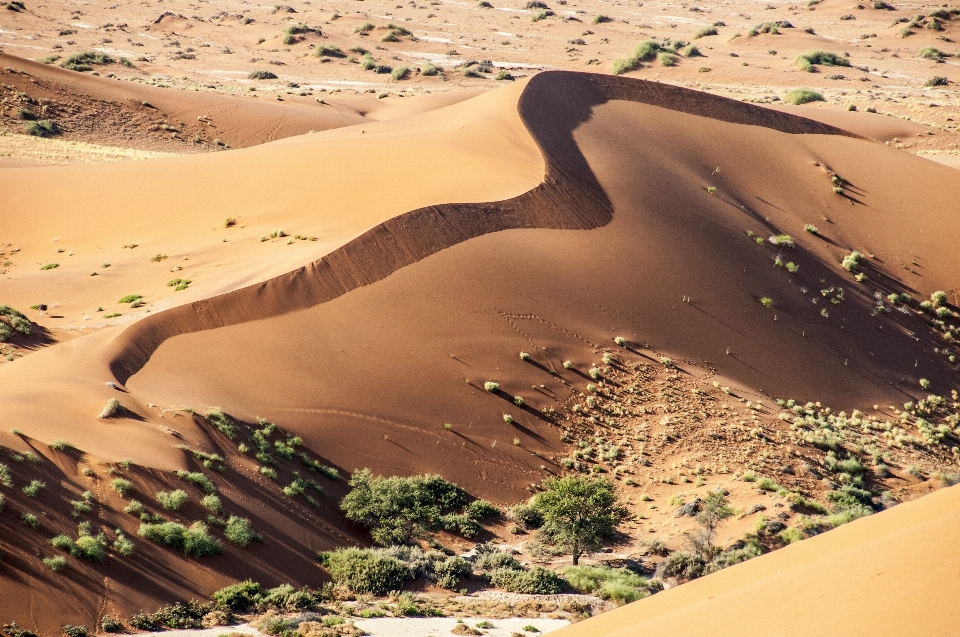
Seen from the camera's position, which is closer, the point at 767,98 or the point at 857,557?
the point at 857,557

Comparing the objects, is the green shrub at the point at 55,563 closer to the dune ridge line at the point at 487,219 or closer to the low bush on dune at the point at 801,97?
the dune ridge line at the point at 487,219

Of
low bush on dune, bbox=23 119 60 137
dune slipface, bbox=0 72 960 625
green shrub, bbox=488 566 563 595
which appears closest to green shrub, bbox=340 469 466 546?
dune slipface, bbox=0 72 960 625

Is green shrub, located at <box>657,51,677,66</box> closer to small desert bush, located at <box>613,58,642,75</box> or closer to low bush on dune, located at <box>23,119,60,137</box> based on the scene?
small desert bush, located at <box>613,58,642,75</box>

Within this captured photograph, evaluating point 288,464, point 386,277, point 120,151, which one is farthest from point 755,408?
point 120,151

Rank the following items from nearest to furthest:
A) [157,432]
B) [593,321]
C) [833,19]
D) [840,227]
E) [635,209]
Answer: [157,432], [593,321], [635,209], [840,227], [833,19]

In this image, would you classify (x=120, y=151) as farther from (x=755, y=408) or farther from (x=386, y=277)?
(x=755, y=408)

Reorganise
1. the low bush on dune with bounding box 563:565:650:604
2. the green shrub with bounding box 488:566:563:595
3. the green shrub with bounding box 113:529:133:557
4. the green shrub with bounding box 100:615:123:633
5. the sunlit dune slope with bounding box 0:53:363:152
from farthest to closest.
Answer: the sunlit dune slope with bounding box 0:53:363:152 → the green shrub with bounding box 488:566:563:595 → the low bush on dune with bounding box 563:565:650:604 → the green shrub with bounding box 113:529:133:557 → the green shrub with bounding box 100:615:123:633
